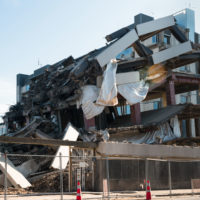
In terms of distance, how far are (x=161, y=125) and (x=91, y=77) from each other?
8703mm

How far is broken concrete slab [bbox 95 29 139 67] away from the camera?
38.1m

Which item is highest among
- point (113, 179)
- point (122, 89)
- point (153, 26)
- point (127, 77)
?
point (153, 26)

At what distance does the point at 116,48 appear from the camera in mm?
38719

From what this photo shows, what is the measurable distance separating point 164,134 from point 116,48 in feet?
32.8

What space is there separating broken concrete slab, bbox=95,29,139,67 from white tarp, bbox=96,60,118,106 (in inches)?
49.5

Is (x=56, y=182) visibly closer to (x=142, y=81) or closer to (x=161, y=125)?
(x=161, y=125)

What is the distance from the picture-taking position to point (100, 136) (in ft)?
74.6

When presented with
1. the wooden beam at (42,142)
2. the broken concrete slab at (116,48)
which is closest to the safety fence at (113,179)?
the wooden beam at (42,142)

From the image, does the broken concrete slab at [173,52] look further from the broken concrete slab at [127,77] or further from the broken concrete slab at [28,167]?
the broken concrete slab at [28,167]

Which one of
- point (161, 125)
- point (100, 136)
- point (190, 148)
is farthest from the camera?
point (161, 125)

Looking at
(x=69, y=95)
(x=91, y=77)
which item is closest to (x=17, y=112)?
(x=69, y=95)

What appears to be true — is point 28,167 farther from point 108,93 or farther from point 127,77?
point 127,77

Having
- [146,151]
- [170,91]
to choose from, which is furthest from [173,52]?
[146,151]

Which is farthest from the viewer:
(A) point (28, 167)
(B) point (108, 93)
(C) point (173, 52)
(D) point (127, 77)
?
(C) point (173, 52)
